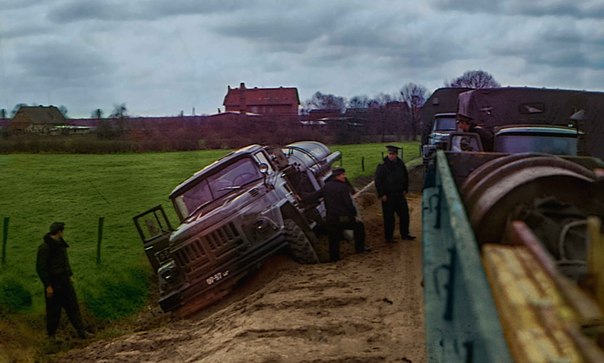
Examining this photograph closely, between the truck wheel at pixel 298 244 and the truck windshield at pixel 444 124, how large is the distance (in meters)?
13.7

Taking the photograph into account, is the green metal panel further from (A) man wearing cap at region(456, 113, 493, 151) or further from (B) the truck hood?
(A) man wearing cap at region(456, 113, 493, 151)

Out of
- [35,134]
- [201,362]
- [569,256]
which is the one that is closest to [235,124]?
[35,134]

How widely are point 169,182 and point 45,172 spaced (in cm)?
618

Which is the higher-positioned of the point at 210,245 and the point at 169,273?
the point at 210,245

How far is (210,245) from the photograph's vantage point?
10.5 metres

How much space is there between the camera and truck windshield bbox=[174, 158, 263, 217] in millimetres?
11477

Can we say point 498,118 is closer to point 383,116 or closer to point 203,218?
point 203,218

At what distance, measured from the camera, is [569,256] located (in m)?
3.18

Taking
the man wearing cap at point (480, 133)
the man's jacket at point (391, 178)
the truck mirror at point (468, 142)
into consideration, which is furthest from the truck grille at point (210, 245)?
the man wearing cap at point (480, 133)

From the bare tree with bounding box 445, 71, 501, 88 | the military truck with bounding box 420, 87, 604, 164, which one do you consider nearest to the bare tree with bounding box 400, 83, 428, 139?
the bare tree with bounding box 445, 71, 501, 88

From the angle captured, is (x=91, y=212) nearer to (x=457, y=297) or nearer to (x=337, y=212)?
(x=337, y=212)

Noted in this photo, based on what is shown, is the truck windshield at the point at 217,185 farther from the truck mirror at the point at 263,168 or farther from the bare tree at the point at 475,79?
the bare tree at the point at 475,79

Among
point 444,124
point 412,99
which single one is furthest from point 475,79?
point 444,124

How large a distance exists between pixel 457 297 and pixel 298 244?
26.3ft
